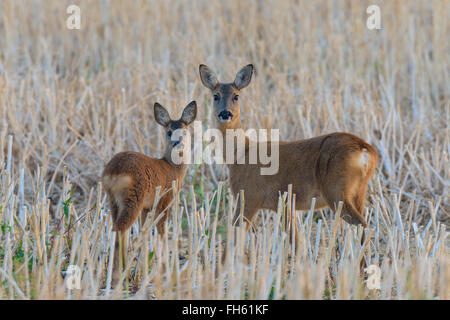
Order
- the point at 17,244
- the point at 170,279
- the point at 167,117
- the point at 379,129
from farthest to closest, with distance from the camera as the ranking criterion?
the point at 379,129 → the point at 167,117 → the point at 17,244 → the point at 170,279

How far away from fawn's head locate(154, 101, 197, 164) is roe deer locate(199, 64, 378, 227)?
344mm

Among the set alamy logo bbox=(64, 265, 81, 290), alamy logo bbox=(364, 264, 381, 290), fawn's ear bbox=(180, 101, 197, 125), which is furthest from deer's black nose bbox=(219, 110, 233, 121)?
alamy logo bbox=(64, 265, 81, 290)

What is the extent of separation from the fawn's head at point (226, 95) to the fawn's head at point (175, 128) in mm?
344

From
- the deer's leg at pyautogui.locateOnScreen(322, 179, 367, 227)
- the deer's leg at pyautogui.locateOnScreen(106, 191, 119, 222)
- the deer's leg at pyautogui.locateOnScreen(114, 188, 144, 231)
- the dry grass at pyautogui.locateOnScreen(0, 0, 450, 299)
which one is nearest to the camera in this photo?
the dry grass at pyautogui.locateOnScreen(0, 0, 450, 299)

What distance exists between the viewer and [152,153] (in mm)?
7707

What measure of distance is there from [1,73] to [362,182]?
539 cm

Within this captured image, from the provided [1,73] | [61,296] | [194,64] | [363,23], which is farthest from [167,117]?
[363,23]

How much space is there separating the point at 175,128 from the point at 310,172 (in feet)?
3.70

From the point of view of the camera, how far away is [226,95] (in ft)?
20.3

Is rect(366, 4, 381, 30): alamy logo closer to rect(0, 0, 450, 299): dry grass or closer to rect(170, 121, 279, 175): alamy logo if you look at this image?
rect(0, 0, 450, 299): dry grass

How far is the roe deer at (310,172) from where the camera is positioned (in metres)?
5.21

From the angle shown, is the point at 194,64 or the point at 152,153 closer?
the point at 152,153

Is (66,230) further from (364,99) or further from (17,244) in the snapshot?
(364,99)

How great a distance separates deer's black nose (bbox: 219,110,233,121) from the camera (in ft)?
19.7
